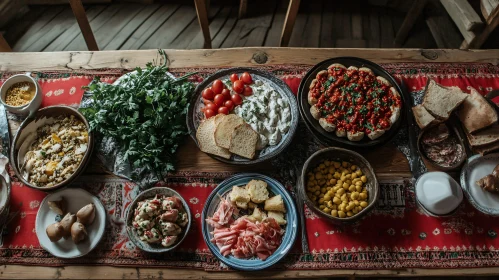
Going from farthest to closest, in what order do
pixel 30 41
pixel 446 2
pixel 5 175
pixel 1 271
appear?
pixel 30 41 → pixel 446 2 → pixel 5 175 → pixel 1 271

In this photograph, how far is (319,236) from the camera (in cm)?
210

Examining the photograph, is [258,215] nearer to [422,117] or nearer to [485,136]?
[422,117]

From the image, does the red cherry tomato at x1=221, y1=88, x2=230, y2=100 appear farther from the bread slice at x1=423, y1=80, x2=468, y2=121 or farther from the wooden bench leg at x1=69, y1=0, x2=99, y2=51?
the wooden bench leg at x1=69, y1=0, x2=99, y2=51

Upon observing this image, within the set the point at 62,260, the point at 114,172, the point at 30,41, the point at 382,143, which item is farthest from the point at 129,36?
the point at 382,143

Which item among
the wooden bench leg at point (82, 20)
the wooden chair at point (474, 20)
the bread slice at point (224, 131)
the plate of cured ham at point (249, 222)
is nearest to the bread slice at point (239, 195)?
the plate of cured ham at point (249, 222)

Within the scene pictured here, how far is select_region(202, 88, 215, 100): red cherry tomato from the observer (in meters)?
2.33

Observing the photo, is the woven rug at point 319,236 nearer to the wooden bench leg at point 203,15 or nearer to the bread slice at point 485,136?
the bread slice at point 485,136

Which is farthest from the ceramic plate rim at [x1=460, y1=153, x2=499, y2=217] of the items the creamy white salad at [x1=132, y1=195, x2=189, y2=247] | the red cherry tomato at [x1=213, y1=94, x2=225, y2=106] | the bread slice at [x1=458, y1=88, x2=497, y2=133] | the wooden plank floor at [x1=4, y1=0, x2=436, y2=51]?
the wooden plank floor at [x1=4, y1=0, x2=436, y2=51]

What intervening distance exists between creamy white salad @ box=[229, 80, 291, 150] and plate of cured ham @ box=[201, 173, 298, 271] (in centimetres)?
24

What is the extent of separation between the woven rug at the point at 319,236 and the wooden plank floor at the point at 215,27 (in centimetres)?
206

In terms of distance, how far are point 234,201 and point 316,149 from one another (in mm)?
586

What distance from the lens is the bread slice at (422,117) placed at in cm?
220

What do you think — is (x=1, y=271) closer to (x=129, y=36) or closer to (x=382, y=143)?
(x=382, y=143)

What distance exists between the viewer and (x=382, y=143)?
7.27 feet
